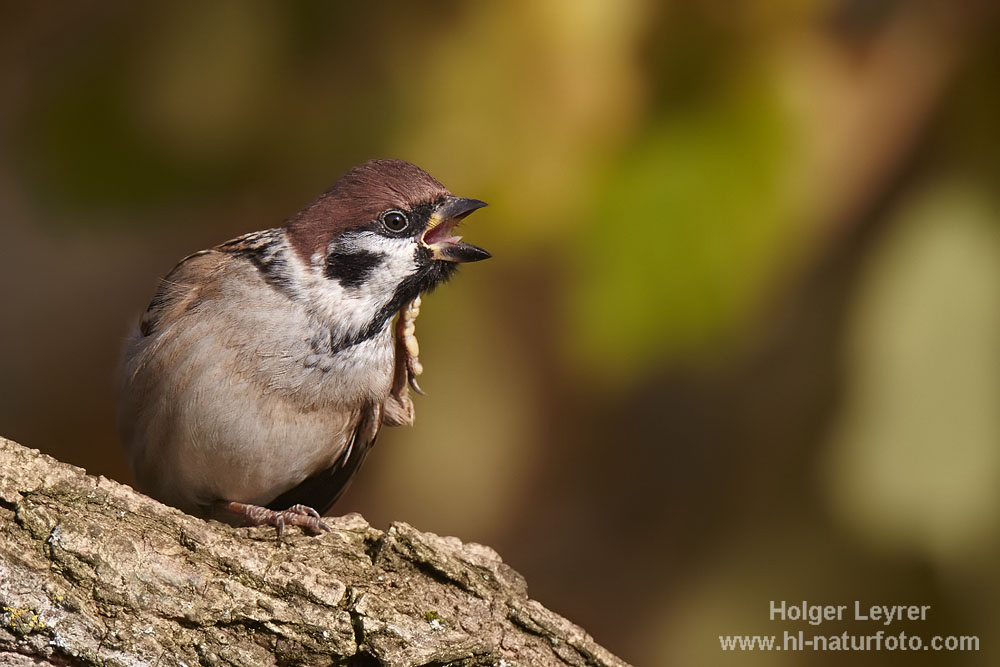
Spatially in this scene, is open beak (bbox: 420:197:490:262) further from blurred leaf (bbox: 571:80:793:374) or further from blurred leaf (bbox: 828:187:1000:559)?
blurred leaf (bbox: 828:187:1000:559)

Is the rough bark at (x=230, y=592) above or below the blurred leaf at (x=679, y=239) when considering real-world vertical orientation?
below

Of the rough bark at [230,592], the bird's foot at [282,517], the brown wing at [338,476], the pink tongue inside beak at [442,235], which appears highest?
the pink tongue inside beak at [442,235]

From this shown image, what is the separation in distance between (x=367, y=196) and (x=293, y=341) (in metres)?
0.39

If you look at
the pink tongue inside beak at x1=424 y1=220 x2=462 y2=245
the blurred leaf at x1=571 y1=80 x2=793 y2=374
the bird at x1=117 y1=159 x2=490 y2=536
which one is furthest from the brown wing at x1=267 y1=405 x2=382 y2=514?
the blurred leaf at x1=571 y1=80 x2=793 y2=374

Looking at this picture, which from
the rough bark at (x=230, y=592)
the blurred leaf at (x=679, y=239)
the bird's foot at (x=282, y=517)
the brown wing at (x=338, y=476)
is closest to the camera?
the rough bark at (x=230, y=592)

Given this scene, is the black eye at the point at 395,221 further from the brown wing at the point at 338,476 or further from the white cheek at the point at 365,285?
the brown wing at the point at 338,476

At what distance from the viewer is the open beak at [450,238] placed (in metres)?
2.63

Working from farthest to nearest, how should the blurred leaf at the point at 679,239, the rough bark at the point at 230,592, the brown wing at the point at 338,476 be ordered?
the brown wing at the point at 338,476 < the blurred leaf at the point at 679,239 < the rough bark at the point at 230,592

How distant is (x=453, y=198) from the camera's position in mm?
2678

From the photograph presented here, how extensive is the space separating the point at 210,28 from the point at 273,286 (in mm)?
A: 937

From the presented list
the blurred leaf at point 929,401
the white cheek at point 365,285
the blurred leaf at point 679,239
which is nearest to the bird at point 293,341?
the white cheek at point 365,285

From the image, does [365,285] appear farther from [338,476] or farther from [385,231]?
[338,476]

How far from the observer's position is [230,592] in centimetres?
201

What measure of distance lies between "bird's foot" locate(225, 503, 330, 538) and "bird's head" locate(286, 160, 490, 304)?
56cm
